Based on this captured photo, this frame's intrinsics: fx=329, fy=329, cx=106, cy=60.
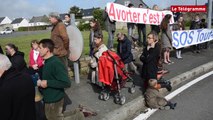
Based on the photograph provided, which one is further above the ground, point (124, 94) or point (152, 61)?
point (152, 61)

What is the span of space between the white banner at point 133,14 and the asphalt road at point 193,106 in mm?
3943

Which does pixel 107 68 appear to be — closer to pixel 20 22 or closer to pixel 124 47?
pixel 124 47

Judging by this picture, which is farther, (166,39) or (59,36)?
(166,39)

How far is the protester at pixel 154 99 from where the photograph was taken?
700 cm

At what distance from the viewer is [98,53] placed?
25.6 ft

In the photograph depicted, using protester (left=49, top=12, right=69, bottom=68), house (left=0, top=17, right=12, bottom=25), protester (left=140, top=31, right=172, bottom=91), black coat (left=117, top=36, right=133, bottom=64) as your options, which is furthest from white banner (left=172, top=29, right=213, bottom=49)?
house (left=0, top=17, right=12, bottom=25)

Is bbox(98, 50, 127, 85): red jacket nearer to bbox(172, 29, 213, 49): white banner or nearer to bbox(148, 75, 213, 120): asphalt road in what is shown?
bbox(148, 75, 213, 120): asphalt road

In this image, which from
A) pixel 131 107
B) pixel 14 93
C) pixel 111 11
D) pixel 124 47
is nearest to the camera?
pixel 14 93

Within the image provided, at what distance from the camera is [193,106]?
709cm

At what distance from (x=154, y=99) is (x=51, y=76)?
2759 millimetres

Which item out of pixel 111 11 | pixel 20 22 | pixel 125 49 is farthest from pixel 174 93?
pixel 20 22

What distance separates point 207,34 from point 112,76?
943 centimetres

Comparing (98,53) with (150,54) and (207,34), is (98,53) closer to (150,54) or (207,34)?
(150,54)

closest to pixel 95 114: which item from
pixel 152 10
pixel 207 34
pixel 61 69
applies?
pixel 61 69
